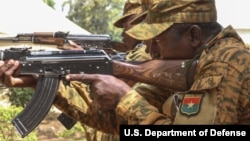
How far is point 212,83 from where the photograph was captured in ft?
6.47

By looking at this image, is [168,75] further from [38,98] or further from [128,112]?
[38,98]

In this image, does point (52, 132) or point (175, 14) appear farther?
point (52, 132)

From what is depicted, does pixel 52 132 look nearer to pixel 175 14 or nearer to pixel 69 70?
pixel 69 70

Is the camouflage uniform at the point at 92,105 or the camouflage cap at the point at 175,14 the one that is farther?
the camouflage uniform at the point at 92,105

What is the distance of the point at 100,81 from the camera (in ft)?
8.03

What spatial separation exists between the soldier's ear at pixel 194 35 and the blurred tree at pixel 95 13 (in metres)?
36.1

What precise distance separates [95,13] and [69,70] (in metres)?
36.6

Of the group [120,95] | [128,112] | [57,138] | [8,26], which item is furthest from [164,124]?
[8,26]

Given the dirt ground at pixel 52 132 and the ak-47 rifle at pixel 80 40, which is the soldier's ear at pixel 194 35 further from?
the dirt ground at pixel 52 132

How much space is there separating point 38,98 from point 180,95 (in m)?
0.88

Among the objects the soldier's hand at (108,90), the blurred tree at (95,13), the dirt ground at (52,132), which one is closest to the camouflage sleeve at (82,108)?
the soldier's hand at (108,90)

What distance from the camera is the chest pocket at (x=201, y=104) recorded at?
1956 millimetres

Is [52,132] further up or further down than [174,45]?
further down

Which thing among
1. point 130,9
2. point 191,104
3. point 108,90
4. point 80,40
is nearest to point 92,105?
point 108,90
